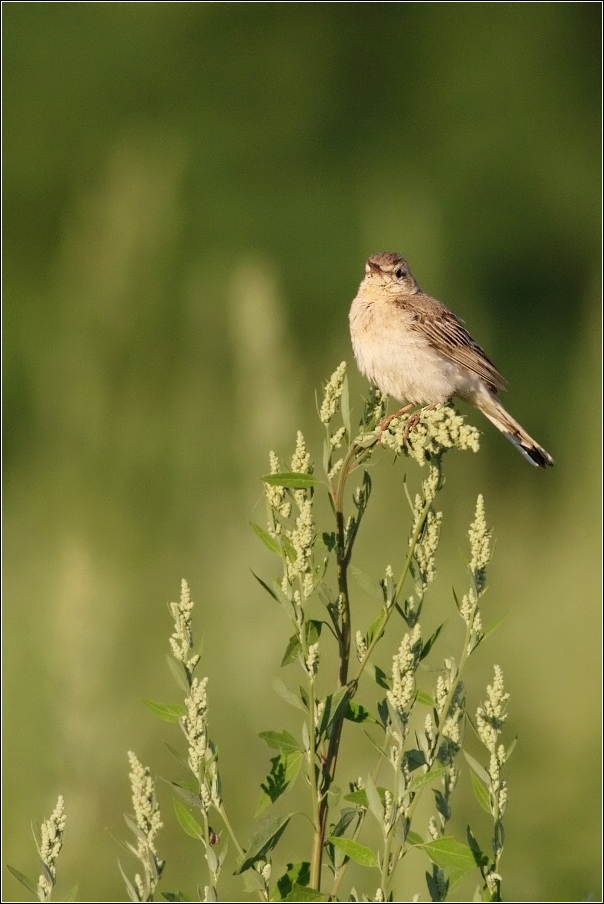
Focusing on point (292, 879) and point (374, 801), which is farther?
point (292, 879)

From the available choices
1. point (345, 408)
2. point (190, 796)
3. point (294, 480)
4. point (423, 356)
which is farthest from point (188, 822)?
point (423, 356)

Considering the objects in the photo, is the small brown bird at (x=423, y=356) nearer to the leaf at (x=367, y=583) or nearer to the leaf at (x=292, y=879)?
the leaf at (x=367, y=583)

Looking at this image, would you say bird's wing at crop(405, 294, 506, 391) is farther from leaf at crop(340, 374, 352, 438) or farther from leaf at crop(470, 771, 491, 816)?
leaf at crop(470, 771, 491, 816)

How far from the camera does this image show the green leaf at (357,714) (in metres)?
2.05

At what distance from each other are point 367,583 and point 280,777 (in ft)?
1.16

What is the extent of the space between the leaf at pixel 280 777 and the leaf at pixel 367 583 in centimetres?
29

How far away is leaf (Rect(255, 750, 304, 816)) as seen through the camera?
6.48 feet

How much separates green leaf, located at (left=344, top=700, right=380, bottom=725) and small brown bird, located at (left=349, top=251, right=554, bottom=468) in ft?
7.74

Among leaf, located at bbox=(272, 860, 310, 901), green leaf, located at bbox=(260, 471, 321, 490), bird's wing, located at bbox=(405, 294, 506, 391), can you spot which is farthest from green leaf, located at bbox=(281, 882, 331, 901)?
bird's wing, located at bbox=(405, 294, 506, 391)

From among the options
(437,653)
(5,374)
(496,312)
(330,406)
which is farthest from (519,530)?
(330,406)

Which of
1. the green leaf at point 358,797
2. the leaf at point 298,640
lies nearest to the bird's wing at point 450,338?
the leaf at point 298,640

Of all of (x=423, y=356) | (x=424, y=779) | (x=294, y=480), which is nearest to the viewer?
(x=424, y=779)

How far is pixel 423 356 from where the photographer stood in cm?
464

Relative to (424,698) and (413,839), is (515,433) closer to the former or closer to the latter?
(424,698)
